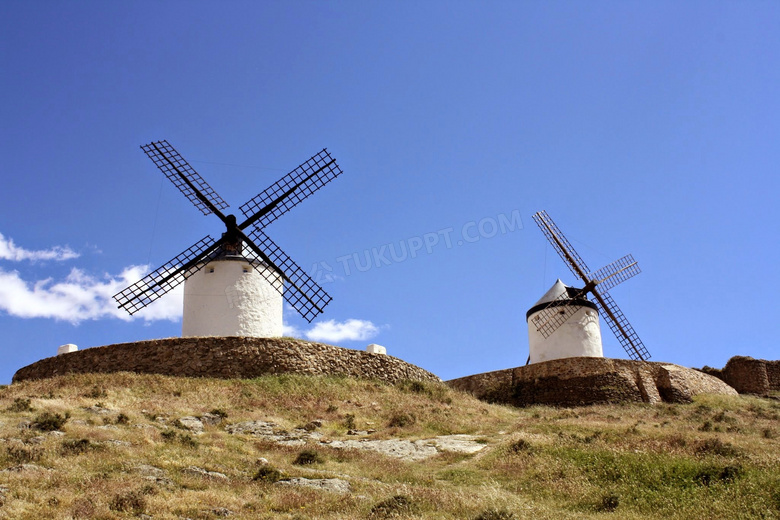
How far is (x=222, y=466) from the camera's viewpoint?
1226 cm

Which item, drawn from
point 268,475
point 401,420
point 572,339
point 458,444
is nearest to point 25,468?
point 268,475

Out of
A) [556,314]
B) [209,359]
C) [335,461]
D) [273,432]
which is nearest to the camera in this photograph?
[335,461]

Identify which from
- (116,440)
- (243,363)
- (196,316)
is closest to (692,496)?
(116,440)

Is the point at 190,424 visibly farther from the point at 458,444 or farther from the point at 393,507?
the point at 393,507

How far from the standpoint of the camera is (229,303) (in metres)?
24.4

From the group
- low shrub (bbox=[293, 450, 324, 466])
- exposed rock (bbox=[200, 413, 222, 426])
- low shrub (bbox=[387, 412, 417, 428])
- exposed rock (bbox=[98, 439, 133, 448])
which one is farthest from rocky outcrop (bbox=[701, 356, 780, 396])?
exposed rock (bbox=[98, 439, 133, 448])

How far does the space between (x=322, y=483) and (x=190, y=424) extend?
233 inches

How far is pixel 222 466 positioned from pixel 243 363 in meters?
9.62

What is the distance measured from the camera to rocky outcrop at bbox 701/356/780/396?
29.7 meters

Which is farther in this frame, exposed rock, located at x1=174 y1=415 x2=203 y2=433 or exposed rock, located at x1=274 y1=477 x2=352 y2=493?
exposed rock, located at x1=174 y1=415 x2=203 y2=433

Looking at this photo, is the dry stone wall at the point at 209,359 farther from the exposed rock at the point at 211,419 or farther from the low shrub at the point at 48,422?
the low shrub at the point at 48,422

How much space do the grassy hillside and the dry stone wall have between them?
0.92m

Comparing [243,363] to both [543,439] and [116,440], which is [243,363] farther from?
[543,439]

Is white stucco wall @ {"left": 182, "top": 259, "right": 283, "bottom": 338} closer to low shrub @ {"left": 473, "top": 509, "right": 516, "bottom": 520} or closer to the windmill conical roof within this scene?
the windmill conical roof
